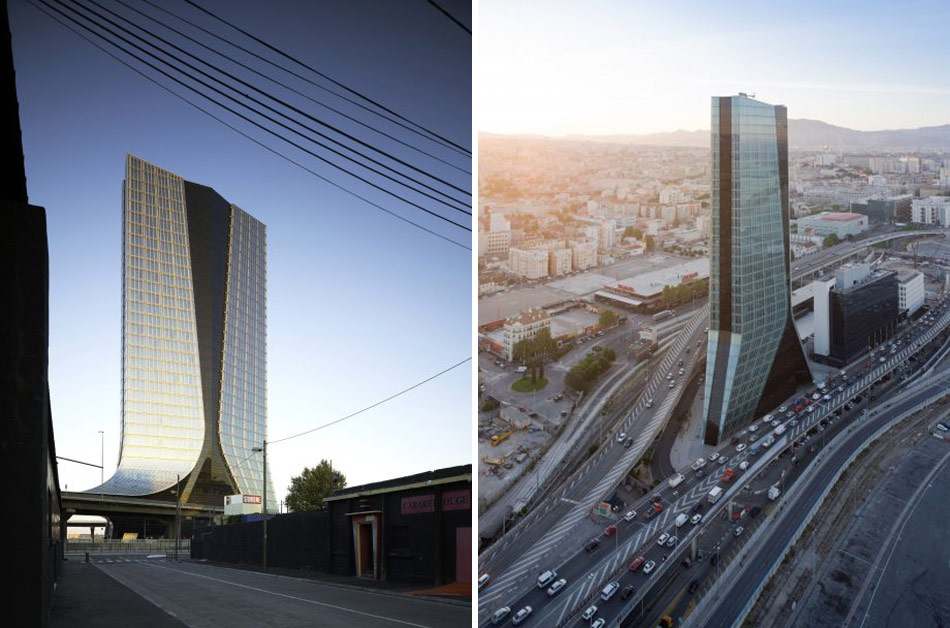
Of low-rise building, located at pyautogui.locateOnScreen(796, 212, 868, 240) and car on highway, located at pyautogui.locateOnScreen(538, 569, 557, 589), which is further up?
low-rise building, located at pyautogui.locateOnScreen(796, 212, 868, 240)

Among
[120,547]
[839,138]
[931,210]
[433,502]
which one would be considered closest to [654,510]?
[931,210]

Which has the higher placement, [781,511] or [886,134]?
[886,134]

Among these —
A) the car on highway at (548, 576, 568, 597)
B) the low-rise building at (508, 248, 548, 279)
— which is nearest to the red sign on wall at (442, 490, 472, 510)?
the car on highway at (548, 576, 568, 597)

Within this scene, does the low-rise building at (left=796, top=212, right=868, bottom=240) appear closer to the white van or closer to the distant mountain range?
the distant mountain range

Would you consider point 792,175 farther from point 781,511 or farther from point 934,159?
point 781,511

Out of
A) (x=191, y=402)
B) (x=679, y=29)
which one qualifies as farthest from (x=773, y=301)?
(x=191, y=402)

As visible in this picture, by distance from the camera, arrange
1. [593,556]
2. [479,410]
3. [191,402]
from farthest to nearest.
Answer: [191,402] → [479,410] → [593,556]

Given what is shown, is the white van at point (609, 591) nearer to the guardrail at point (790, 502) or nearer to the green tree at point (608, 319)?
the guardrail at point (790, 502)
